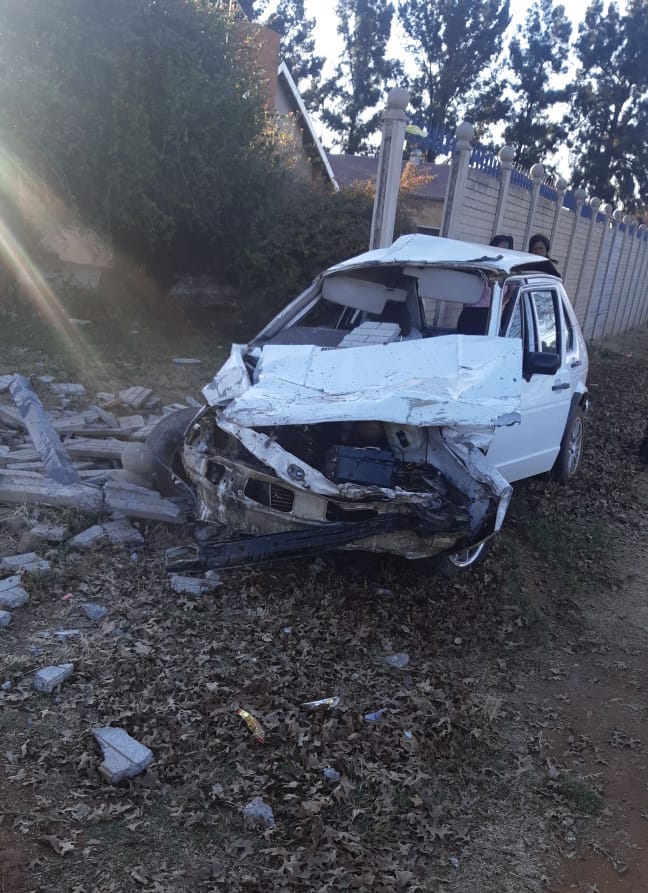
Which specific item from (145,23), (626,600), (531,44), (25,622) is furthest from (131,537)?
(531,44)

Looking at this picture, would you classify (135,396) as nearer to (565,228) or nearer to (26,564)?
(26,564)

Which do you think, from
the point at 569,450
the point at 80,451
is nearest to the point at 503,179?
the point at 569,450

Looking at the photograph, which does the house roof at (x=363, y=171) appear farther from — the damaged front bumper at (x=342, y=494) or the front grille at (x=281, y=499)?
the front grille at (x=281, y=499)

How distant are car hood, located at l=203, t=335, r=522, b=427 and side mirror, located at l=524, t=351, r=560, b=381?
43cm

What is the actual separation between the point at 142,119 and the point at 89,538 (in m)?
7.18

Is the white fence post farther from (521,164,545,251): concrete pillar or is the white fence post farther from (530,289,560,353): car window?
(530,289,560,353): car window

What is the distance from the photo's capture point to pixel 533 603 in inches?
209

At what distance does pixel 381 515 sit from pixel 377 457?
1.34ft

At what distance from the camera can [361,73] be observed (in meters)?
51.0

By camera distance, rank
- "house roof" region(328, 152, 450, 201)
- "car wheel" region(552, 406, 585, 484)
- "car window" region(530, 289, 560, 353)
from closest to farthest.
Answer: "car window" region(530, 289, 560, 353)
"car wheel" region(552, 406, 585, 484)
"house roof" region(328, 152, 450, 201)

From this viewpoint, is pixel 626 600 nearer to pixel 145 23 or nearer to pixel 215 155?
pixel 215 155

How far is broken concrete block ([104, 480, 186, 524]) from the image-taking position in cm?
551

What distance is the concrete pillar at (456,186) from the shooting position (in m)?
10.2

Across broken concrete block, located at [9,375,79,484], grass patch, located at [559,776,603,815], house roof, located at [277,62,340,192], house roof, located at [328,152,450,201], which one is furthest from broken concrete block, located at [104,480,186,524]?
house roof, located at [328,152,450,201]
